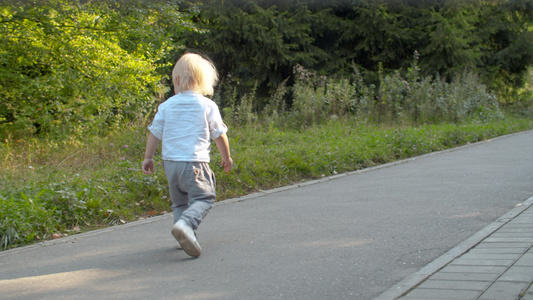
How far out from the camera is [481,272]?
4.05 metres

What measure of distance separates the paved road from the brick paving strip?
0.52ft

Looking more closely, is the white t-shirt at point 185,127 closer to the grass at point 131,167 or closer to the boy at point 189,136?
the boy at point 189,136

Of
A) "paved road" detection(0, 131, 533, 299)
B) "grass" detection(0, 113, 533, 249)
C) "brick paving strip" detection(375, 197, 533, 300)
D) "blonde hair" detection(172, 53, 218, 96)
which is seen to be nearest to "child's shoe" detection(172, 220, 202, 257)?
"paved road" detection(0, 131, 533, 299)

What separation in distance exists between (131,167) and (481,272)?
5521mm

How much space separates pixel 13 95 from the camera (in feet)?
38.9

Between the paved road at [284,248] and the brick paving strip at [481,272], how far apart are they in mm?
159

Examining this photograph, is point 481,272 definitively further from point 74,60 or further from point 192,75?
point 74,60

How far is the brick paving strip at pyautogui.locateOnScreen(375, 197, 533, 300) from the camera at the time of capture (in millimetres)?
3621

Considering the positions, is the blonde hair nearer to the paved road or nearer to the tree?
the paved road

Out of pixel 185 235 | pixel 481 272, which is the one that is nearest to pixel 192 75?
pixel 185 235

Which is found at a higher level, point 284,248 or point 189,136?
point 189,136

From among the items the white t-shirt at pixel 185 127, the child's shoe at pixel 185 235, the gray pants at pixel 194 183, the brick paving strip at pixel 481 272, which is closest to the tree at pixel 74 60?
the white t-shirt at pixel 185 127

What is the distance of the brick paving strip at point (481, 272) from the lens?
3.62m

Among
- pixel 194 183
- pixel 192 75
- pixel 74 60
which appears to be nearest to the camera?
pixel 194 183
